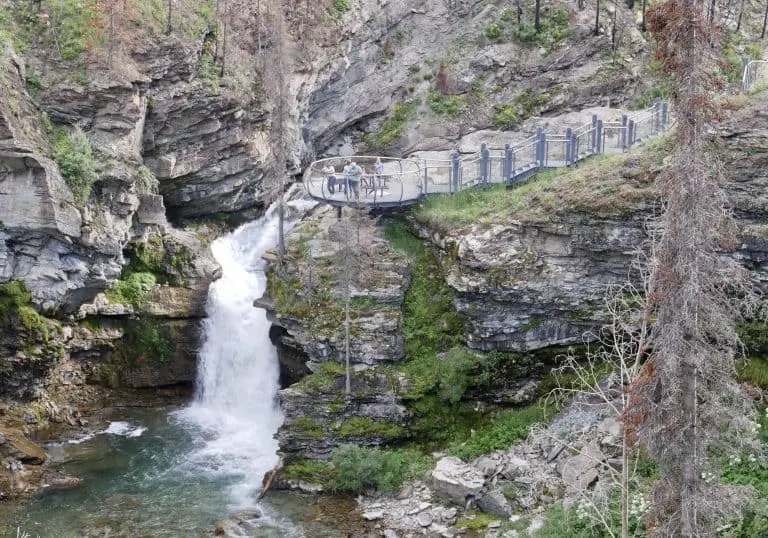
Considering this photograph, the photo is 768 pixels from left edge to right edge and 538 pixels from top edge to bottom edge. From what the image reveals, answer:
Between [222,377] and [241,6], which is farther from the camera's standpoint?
[241,6]

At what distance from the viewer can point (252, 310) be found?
31.4 m

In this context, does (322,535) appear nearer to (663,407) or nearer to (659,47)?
(663,407)

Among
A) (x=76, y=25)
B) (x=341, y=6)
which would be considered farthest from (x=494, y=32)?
(x=76, y=25)

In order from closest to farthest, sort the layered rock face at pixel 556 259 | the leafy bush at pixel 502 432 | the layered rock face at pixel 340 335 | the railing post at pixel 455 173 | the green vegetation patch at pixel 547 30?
the layered rock face at pixel 556 259 < the leafy bush at pixel 502 432 < the layered rock face at pixel 340 335 < the railing post at pixel 455 173 < the green vegetation patch at pixel 547 30

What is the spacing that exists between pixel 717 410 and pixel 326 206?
22922 mm

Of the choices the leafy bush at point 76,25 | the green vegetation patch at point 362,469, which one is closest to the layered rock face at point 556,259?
the green vegetation patch at point 362,469

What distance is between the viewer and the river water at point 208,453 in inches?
942

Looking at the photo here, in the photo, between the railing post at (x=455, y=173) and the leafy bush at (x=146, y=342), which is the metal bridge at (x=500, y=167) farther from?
the leafy bush at (x=146, y=342)

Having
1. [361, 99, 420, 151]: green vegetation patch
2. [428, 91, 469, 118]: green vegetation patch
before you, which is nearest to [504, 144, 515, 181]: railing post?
[428, 91, 469, 118]: green vegetation patch

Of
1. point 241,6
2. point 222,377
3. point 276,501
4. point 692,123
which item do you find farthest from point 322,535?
point 241,6

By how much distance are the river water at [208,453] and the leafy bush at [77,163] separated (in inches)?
254

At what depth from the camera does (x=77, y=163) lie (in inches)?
1069

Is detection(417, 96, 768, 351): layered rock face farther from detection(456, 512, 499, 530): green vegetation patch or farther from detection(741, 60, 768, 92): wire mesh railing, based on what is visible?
detection(456, 512, 499, 530): green vegetation patch

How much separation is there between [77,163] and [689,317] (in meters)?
20.9
